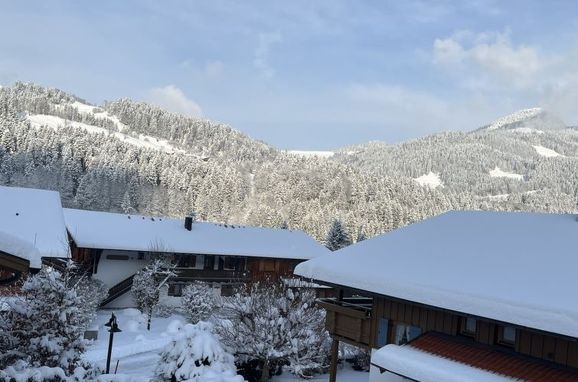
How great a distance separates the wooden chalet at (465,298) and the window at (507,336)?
0.03 m

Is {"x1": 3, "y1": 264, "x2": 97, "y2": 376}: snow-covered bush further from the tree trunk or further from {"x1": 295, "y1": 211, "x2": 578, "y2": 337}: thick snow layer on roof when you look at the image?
the tree trunk

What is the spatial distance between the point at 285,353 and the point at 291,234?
28790 mm

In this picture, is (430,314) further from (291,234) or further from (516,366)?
(291,234)

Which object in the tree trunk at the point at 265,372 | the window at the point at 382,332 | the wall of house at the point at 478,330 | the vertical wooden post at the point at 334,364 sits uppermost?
the wall of house at the point at 478,330

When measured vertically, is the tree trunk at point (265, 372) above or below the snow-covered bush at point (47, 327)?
below

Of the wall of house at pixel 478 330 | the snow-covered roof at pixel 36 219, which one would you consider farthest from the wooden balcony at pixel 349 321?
the snow-covered roof at pixel 36 219

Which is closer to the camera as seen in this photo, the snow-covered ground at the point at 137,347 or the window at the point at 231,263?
the snow-covered ground at the point at 137,347

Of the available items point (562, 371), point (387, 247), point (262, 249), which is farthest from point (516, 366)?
point (262, 249)

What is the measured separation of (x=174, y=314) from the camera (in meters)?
37.7

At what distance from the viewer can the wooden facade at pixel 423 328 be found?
41.8ft

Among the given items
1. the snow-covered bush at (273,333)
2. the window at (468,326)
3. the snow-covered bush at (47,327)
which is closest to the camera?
the snow-covered bush at (47,327)

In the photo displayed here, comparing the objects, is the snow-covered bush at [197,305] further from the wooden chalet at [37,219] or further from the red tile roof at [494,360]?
the red tile roof at [494,360]

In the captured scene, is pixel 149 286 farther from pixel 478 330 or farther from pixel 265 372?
pixel 478 330

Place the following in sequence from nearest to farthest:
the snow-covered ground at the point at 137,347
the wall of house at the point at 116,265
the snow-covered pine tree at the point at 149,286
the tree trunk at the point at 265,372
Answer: the tree trunk at the point at 265,372 < the snow-covered ground at the point at 137,347 < the snow-covered pine tree at the point at 149,286 < the wall of house at the point at 116,265
